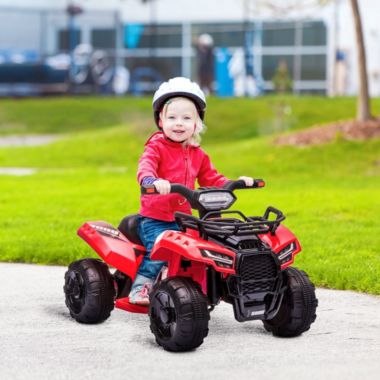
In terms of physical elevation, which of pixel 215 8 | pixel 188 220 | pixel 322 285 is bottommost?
pixel 322 285

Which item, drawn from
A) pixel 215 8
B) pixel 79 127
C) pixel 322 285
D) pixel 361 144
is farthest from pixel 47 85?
pixel 322 285

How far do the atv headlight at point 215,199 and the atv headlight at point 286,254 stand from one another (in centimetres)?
40

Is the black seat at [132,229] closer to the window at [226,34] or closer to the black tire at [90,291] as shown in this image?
the black tire at [90,291]

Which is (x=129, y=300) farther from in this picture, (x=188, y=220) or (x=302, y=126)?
(x=302, y=126)

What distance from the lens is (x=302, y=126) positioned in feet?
79.6

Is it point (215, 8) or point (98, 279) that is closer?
point (98, 279)

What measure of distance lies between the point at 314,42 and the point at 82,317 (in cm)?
3325

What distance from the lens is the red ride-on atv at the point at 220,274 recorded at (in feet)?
18.3

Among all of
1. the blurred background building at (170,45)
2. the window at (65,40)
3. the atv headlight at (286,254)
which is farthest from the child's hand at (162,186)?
the window at (65,40)

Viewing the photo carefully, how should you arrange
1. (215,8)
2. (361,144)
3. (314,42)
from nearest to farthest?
(361,144) → (314,42) → (215,8)

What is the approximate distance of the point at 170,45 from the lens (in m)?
40.8

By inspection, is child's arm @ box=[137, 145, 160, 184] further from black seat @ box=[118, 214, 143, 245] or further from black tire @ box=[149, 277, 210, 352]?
black tire @ box=[149, 277, 210, 352]

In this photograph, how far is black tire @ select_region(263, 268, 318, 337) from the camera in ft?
19.3

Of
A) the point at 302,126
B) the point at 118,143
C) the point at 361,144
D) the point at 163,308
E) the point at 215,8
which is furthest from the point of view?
the point at 215,8
